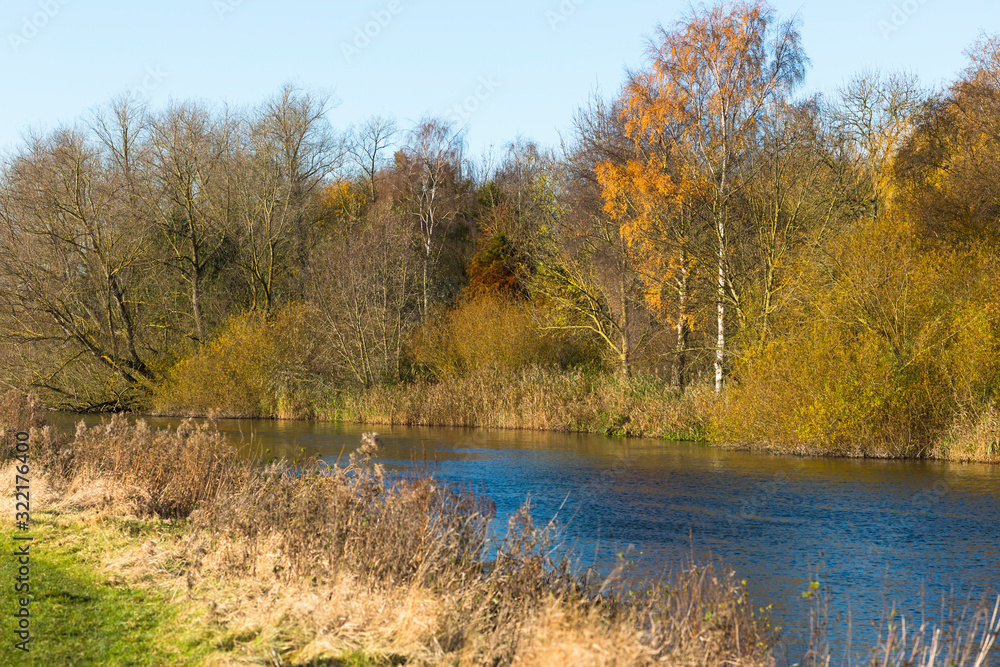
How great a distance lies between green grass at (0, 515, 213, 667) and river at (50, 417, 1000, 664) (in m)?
2.79

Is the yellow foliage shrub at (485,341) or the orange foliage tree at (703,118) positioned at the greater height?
the orange foliage tree at (703,118)

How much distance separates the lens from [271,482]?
9531 mm

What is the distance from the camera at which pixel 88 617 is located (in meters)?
6.61

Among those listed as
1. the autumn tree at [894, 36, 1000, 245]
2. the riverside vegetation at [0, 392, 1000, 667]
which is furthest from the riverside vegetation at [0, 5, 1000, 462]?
the riverside vegetation at [0, 392, 1000, 667]

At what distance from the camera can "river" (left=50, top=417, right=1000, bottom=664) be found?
889 cm

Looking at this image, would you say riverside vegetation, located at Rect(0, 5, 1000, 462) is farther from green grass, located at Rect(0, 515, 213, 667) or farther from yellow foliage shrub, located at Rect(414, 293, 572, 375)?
green grass, located at Rect(0, 515, 213, 667)

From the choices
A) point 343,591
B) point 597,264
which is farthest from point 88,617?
point 597,264

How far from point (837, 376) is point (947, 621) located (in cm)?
1251

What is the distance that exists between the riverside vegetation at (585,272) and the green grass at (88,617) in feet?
52.0

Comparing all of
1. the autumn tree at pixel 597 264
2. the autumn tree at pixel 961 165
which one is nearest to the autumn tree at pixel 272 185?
the autumn tree at pixel 597 264

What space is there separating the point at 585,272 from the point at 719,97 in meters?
7.98

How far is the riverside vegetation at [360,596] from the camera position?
556 centimetres

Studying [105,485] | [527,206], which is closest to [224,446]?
[105,485]

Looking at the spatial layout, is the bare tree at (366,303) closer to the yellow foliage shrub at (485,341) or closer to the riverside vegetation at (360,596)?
the yellow foliage shrub at (485,341)
